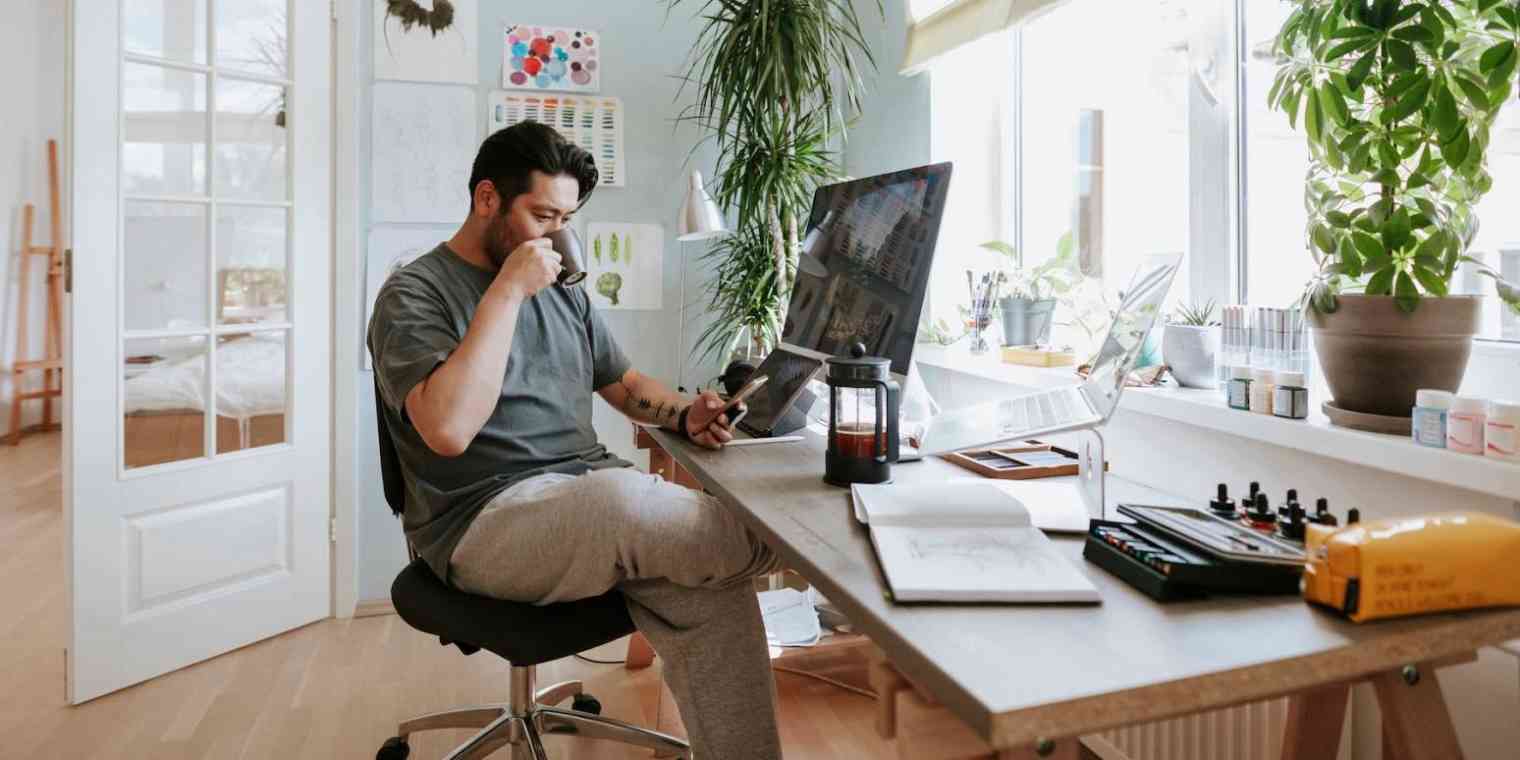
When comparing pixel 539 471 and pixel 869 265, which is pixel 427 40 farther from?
pixel 869 265

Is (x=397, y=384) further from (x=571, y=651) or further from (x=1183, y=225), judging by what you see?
(x=1183, y=225)

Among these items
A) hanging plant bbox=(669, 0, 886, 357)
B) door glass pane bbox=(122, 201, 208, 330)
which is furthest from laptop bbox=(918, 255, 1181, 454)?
door glass pane bbox=(122, 201, 208, 330)

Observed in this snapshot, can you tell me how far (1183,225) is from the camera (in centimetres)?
208

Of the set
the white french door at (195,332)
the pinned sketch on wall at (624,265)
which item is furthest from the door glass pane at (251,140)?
the pinned sketch on wall at (624,265)

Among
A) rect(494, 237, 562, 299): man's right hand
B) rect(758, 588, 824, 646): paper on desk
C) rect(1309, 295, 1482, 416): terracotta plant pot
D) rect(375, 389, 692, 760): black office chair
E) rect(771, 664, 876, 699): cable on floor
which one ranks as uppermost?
rect(494, 237, 562, 299): man's right hand

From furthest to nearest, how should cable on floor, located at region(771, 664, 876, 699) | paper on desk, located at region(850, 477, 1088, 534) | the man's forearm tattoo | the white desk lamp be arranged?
1. the white desk lamp
2. cable on floor, located at region(771, 664, 876, 699)
3. the man's forearm tattoo
4. paper on desk, located at region(850, 477, 1088, 534)

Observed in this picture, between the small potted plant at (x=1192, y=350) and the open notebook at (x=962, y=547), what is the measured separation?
2.87ft

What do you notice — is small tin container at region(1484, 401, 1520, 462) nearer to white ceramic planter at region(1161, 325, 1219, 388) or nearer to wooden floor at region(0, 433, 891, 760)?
white ceramic planter at region(1161, 325, 1219, 388)

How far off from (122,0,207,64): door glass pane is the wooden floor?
66.9 inches

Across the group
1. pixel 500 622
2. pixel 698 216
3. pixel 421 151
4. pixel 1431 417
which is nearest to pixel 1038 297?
pixel 698 216

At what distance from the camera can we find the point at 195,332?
2.67m

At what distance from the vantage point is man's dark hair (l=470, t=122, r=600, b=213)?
173 centimetres

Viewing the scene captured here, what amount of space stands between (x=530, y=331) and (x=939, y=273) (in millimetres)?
1588

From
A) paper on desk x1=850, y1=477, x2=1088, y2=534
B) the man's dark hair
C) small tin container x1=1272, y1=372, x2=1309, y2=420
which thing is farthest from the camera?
the man's dark hair
